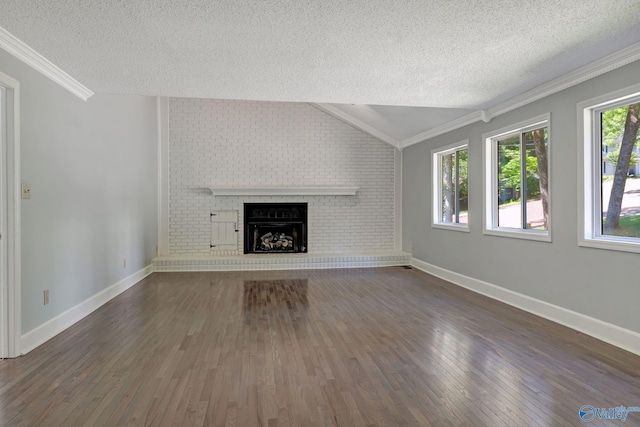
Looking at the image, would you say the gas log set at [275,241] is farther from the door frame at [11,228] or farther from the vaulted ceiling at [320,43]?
the door frame at [11,228]

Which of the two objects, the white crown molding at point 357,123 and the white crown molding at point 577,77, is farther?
the white crown molding at point 357,123

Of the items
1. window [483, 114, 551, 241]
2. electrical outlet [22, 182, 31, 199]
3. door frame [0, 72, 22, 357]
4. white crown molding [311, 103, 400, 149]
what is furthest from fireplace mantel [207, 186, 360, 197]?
door frame [0, 72, 22, 357]

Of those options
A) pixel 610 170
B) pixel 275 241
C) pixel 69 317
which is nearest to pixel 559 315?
pixel 610 170

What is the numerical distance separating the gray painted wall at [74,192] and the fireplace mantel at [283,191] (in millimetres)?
1587

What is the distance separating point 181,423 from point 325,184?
5.93 metres

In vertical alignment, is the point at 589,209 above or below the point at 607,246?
above

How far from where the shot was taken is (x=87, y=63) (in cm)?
312

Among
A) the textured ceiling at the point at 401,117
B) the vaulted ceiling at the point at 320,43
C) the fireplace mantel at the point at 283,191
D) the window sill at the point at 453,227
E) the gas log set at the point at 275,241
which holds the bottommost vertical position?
the gas log set at the point at 275,241

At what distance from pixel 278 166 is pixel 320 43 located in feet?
15.5

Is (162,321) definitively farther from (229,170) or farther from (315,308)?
(229,170)

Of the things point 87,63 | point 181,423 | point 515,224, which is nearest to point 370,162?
point 515,224

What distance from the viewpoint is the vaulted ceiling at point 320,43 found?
229 cm

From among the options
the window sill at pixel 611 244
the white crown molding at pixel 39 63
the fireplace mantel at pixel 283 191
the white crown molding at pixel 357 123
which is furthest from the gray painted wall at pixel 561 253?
the white crown molding at pixel 39 63

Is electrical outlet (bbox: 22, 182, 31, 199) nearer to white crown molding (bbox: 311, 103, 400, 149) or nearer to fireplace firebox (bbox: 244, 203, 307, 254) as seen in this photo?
fireplace firebox (bbox: 244, 203, 307, 254)
